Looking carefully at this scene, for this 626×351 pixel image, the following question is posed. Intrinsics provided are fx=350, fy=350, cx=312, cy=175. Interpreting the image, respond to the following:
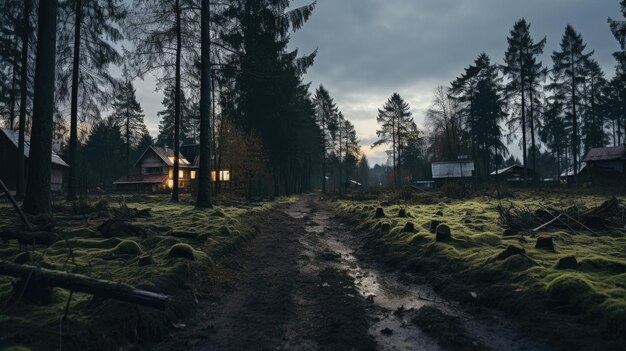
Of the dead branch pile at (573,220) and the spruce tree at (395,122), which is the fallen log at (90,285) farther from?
the spruce tree at (395,122)

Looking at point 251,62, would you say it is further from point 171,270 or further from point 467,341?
point 467,341

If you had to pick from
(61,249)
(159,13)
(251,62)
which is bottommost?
(61,249)

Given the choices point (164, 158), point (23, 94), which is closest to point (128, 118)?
point (164, 158)

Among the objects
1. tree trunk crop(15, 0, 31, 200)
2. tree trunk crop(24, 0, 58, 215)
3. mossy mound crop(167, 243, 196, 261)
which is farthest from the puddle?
tree trunk crop(15, 0, 31, 200)

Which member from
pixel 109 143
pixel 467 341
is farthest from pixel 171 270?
pixel 109 143

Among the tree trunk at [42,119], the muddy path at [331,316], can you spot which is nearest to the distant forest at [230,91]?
the tree trunk at [42,119]

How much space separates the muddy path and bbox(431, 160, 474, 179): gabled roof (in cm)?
4842

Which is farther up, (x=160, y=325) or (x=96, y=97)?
(x=96, y=97)

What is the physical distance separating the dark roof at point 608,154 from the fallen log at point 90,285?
5414 centimetres

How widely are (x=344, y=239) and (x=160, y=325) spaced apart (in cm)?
904

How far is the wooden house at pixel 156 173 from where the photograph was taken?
54156 millimetres

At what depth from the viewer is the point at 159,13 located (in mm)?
16531

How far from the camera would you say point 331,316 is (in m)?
5.31

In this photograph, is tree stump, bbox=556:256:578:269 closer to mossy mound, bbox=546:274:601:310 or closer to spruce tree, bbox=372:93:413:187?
mossy mound, bbox=546:274:601:310
